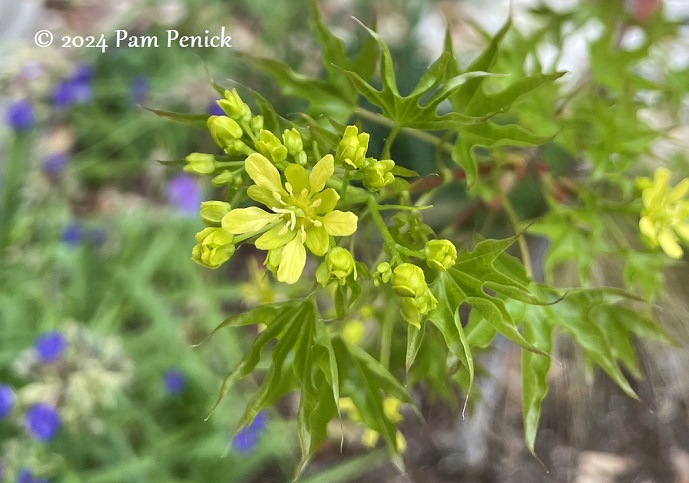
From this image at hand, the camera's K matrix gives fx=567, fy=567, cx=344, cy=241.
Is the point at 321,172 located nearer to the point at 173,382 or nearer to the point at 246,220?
the point at 246,220

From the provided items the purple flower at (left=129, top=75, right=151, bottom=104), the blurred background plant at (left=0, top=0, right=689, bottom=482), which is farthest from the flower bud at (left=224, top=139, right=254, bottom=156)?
the purple flower at (left=129, top=75, right=151, bottom=104)

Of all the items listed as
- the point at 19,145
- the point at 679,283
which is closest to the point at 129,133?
Answer: the point at 19,145

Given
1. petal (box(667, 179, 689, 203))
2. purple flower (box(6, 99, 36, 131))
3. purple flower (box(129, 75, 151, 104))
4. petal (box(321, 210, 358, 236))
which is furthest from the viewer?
purple flower (box(129, 75, 151, 104))

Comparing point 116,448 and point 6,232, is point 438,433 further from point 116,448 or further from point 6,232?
point 6,232

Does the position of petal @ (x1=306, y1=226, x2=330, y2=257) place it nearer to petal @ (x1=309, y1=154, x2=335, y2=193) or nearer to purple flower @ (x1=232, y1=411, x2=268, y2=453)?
petal @ (x1=309, y1=154, x2=335, y2=193)

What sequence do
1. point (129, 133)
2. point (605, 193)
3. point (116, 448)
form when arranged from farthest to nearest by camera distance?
point (129, 133) → point (605, 193) → point (116, 448)

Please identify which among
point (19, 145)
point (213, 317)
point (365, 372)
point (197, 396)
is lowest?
point (197, 396)
